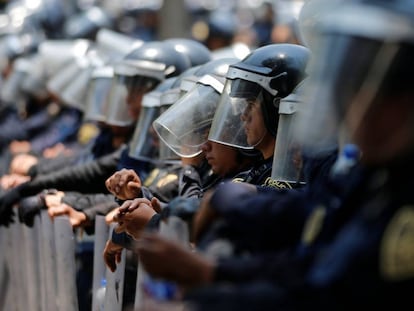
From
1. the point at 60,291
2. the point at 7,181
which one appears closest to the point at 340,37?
the point at 60,291

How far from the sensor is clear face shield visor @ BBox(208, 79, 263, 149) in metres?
4.62

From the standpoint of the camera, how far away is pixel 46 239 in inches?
230

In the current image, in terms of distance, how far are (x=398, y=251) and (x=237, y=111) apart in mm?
2229

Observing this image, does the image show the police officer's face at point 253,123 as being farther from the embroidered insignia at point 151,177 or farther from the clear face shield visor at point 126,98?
the clear face shield visor at point 126,98

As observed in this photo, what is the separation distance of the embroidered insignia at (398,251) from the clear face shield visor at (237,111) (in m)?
2.18

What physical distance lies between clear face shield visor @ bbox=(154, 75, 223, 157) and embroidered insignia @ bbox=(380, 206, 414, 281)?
8.43 feet

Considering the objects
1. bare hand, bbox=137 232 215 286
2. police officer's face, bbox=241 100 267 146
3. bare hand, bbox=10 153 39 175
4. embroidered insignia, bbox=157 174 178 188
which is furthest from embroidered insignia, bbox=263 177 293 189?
bare hand, bbox=10 153 39 175

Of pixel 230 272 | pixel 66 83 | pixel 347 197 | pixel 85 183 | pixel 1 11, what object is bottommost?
pixel 1 11

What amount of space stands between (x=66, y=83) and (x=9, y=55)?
161 inches

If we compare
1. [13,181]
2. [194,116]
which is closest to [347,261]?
[194,116]

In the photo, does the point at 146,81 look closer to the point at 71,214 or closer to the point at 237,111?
the point at 71,214

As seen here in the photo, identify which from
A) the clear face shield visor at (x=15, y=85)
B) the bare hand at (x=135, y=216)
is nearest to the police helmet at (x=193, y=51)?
the bare hand at (x=135, y=216)

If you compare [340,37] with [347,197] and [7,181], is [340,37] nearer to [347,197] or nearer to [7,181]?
[347,197]

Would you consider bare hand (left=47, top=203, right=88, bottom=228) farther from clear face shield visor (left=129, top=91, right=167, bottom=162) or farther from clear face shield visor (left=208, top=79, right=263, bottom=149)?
clear face shield visor (left=208, top=79, right=263, bottom=149)
